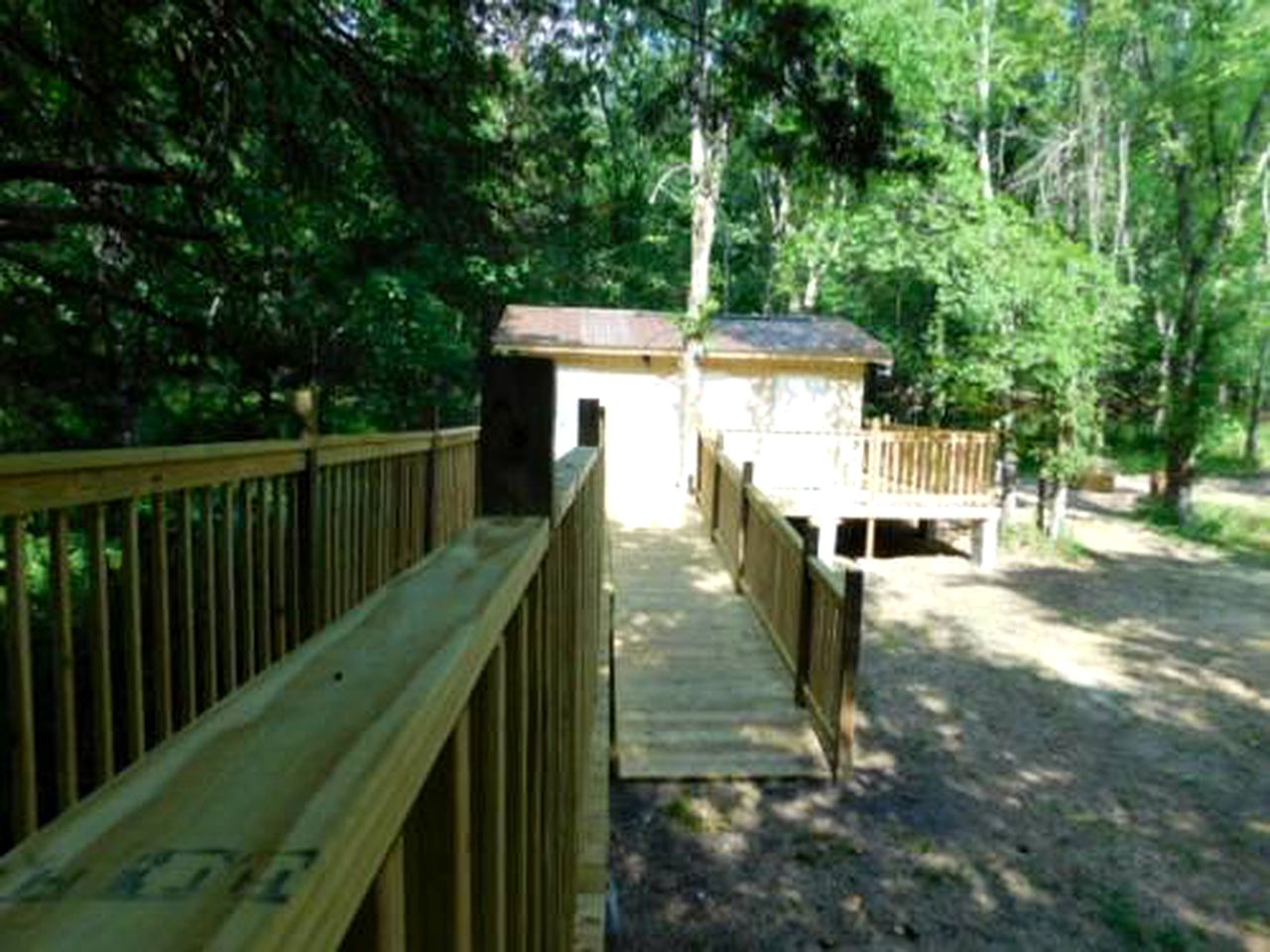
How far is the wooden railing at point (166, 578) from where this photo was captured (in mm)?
2020

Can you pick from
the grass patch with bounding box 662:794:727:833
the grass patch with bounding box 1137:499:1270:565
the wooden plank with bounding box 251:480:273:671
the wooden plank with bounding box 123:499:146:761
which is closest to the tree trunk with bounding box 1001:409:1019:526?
the grass patch with bounding box 1137:499:1270:565

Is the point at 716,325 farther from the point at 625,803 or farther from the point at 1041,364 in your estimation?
the point at 625,803

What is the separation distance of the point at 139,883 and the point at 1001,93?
2151 cm

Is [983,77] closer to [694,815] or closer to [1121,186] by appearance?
[1121,186]

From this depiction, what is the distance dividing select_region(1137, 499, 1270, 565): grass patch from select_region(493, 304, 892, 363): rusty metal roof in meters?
7.81

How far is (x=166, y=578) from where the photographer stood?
251cm

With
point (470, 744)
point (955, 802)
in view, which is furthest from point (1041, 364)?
point (470, 744)

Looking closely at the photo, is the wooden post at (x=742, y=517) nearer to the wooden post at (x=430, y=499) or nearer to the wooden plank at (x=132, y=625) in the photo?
the wooden post at (x=430, y=499)

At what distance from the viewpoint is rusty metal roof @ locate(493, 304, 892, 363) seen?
15742mm

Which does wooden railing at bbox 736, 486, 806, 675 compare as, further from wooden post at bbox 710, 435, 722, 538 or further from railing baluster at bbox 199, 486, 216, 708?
railing baluster at bbox 199, 486, 216, 708

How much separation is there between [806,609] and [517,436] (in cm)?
496

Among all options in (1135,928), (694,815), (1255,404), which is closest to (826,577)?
(694,815)

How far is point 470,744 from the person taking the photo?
92 cm

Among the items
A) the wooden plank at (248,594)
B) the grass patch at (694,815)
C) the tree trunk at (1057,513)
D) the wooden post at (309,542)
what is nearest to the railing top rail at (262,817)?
the wooden plank at (248,594)
